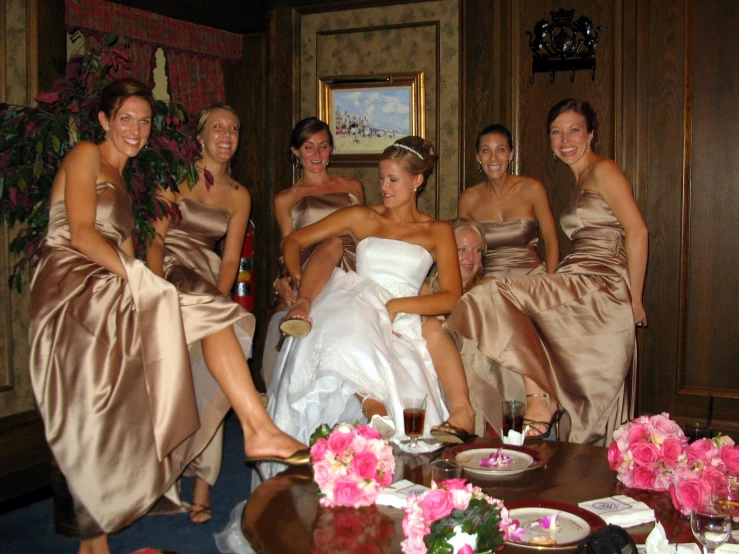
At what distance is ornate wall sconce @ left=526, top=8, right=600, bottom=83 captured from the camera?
4668mm

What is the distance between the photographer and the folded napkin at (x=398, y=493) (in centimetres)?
188

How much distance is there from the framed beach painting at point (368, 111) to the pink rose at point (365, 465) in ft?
11.7

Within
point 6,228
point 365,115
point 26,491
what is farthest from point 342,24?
point 26,491

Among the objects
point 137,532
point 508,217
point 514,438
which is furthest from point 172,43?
point 514,438

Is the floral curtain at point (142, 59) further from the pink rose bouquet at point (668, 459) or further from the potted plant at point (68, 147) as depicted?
the pink rose bouquet at point (668, 459)

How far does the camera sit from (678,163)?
454 cm

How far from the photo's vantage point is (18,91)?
3.94 m

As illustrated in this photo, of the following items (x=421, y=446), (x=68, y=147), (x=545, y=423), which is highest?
(x=68, y=147)

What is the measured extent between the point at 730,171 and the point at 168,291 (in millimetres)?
3358

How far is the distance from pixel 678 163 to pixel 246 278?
9.30ft

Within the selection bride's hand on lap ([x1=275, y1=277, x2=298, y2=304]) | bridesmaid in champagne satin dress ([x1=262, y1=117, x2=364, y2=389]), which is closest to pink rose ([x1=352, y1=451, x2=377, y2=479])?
bride's hand on lap ([x1=275, y1=277, x2=298, y2=304])

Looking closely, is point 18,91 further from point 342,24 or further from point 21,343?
point 342,24

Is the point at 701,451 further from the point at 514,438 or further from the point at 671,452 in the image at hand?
the point at 514,438

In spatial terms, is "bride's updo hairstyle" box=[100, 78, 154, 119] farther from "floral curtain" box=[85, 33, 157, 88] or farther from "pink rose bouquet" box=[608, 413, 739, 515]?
"pink rose bouquet" box=[608, 413, 739, 515]
